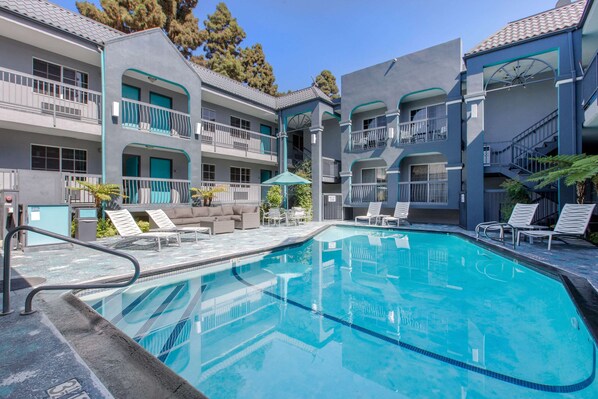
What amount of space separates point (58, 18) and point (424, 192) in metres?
16.7

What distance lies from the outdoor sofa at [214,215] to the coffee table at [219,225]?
0.17 ft

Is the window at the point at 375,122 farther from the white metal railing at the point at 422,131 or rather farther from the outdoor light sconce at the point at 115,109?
the outdoor light sconce at the point at 115,109

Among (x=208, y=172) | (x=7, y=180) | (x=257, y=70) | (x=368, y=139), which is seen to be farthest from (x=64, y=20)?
(x=257, y=70)

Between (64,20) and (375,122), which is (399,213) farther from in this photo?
(64,20)

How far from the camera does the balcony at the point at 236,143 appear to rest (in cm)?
1520

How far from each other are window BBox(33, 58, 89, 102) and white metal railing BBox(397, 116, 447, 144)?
47.3 feet

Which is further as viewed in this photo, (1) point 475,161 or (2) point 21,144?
(1) point 475,161

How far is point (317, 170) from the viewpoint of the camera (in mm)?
16875

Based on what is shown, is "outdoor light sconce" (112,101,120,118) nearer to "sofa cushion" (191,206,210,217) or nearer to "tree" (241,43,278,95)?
"sofa cushion" (191,206,210,217)

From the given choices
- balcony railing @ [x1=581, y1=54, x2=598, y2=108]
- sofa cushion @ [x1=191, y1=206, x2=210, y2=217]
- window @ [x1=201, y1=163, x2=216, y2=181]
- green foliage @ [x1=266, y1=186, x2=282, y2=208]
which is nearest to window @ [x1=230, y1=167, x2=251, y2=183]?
window @ [x1=201, y1=163, x2=216, y2=181]

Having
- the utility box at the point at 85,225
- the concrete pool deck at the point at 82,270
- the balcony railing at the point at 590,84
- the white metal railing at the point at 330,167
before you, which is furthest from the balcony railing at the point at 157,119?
the balcony railing at the point at 590,84

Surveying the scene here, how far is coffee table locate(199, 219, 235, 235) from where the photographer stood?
38.2ft

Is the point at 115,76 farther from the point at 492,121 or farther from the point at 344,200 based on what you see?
the point at 492,121

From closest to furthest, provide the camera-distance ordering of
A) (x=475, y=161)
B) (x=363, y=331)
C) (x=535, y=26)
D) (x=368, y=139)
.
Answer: (x=363, y=331), (x=535, y=26), (x=475, y=161), (x=368, y=139)
